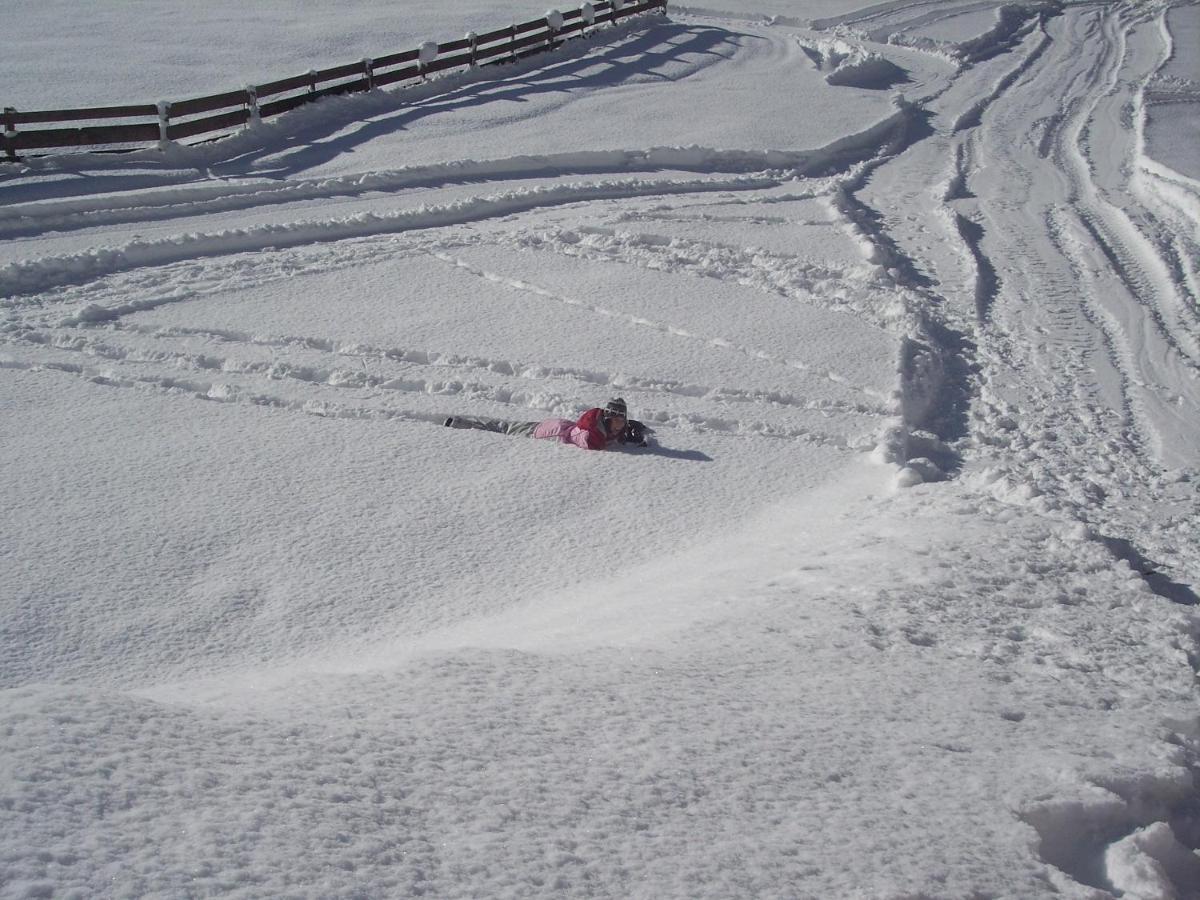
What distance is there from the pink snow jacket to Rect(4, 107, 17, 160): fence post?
10722 mm

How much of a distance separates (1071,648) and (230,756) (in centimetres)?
415

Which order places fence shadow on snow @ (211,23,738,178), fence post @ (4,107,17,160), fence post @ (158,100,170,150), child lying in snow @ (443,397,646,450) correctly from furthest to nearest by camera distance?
fence shadow on snow @ (211,23,738,178)
fence post @ (158,100,170,150)
fence post @ (4,107,17,160)
child lying in snow @ (443,397,646,450)

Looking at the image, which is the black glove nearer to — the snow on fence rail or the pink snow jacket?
the pink snow jacket

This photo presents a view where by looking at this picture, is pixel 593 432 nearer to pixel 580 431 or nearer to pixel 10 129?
→ pixel 580 431

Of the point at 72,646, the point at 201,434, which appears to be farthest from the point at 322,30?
the point at 72,646

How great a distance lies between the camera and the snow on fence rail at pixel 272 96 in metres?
14.8

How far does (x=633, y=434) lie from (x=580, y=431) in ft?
1.42

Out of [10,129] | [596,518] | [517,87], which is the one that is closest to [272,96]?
[517,87]

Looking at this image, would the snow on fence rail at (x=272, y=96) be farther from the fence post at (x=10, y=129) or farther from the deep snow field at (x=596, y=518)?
the deep snow field at (x=596, y=518)

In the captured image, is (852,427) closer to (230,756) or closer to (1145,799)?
(1145,799)

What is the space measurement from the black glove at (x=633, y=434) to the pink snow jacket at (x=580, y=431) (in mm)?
176

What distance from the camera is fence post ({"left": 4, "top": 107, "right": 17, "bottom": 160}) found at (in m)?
14.4

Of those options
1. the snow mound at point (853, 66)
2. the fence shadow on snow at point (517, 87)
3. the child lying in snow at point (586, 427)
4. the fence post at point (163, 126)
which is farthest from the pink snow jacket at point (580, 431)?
the snow mound at point (853, 66)

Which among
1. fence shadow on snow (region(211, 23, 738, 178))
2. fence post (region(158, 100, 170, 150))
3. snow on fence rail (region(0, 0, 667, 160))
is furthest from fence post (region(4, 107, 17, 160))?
fence shadow on snow (region(211, 23, 738, 178))
